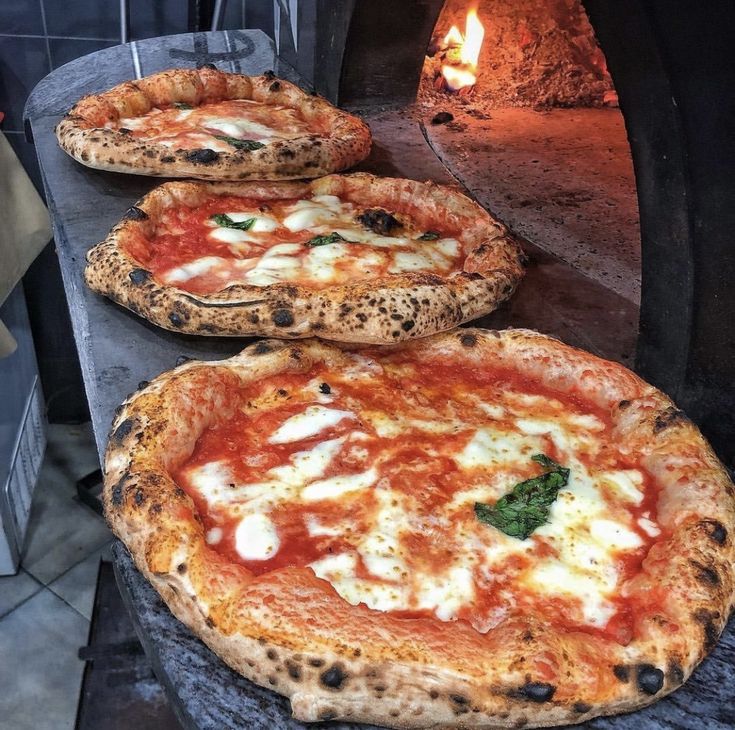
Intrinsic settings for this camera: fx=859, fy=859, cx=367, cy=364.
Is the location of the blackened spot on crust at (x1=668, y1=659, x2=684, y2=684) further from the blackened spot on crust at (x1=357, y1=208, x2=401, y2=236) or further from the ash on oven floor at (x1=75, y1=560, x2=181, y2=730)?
the ash on oven floor at (x1=75, y1=560, x2=181, y2=730)

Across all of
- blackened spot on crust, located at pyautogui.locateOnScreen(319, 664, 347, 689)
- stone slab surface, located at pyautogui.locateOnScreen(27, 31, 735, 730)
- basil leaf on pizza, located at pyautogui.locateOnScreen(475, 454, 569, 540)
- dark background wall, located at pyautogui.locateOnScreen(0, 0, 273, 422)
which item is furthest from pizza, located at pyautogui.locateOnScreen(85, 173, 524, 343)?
dark background wall, located at pyautogui.locateOnScreen(0, 0, 273, 422)

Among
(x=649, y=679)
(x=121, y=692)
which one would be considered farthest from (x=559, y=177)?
(x=121, y=692)

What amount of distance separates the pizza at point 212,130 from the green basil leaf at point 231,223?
1.17 ft

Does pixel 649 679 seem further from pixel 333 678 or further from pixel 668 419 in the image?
pixel 668 419

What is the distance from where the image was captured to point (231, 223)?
397 centimetres

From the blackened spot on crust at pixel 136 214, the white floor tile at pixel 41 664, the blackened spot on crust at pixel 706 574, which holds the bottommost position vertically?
the white floor tile at pixel 41 664

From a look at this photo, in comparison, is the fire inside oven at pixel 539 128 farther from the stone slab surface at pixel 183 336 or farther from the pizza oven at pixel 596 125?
the stone slab surface at pixel 183 336

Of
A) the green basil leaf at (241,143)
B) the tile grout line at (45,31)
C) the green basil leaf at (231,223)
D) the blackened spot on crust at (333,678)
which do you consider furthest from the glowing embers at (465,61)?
the blackened spot on crust at (333,678)

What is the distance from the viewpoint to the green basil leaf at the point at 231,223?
3939mm

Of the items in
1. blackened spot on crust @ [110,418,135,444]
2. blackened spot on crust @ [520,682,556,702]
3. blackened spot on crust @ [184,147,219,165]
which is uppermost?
blackened spot on crust @ [184,147,219,165]

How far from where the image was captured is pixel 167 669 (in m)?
2.16

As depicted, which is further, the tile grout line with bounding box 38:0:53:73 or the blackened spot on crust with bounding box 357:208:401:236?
the tile grout line with bounding box 38:0:53:73

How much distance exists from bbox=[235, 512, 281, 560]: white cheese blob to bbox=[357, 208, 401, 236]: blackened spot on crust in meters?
1.91

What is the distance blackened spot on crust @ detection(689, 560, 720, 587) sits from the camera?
230 cm
